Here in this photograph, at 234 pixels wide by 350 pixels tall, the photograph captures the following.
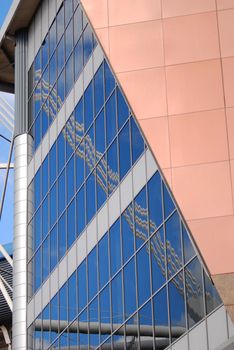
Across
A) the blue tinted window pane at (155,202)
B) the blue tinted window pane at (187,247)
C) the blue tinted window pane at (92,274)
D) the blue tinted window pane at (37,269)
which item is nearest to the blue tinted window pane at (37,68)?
the blue tinted window pane at (37,269)

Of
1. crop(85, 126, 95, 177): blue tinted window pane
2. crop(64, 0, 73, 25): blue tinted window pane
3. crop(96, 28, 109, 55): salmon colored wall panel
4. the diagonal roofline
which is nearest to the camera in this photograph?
crop(96, 28, 109, 55): salmon colored wall panel

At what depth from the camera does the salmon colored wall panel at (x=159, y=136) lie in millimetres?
27203

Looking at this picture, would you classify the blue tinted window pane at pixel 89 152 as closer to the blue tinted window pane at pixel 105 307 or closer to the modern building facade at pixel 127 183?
the modern building facade at pixel 127 183

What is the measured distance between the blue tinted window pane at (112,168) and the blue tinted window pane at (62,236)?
541 centimetres

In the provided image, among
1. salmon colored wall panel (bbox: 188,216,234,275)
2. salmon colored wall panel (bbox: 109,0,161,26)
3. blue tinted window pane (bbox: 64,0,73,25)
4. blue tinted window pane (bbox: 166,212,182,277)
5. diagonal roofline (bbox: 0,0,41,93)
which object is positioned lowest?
salmon colored wall panel (bbox: 188,216,234,275)

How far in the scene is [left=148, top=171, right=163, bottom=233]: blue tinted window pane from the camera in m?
29.8

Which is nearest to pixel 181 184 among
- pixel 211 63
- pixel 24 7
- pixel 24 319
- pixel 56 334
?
pixel 211 63

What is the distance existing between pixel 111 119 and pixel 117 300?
6.79 m

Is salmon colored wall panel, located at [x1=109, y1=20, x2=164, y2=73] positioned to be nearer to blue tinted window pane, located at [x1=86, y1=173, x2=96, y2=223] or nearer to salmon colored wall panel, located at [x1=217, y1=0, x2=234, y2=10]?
salmon colored wall panel, located at [x1=217, y1=0, x2=234, y2=10]

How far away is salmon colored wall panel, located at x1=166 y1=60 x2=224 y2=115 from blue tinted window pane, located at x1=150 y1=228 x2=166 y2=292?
4.27 meters

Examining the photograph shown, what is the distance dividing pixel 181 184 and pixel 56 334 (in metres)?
14.2

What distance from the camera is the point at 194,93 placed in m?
27.7

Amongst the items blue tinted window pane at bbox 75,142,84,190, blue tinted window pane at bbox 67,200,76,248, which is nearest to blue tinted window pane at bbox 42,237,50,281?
blue tinted window pane at bbox 67,200,76,248

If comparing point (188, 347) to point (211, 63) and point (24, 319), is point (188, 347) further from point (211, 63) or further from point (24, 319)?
point (24, 319)
